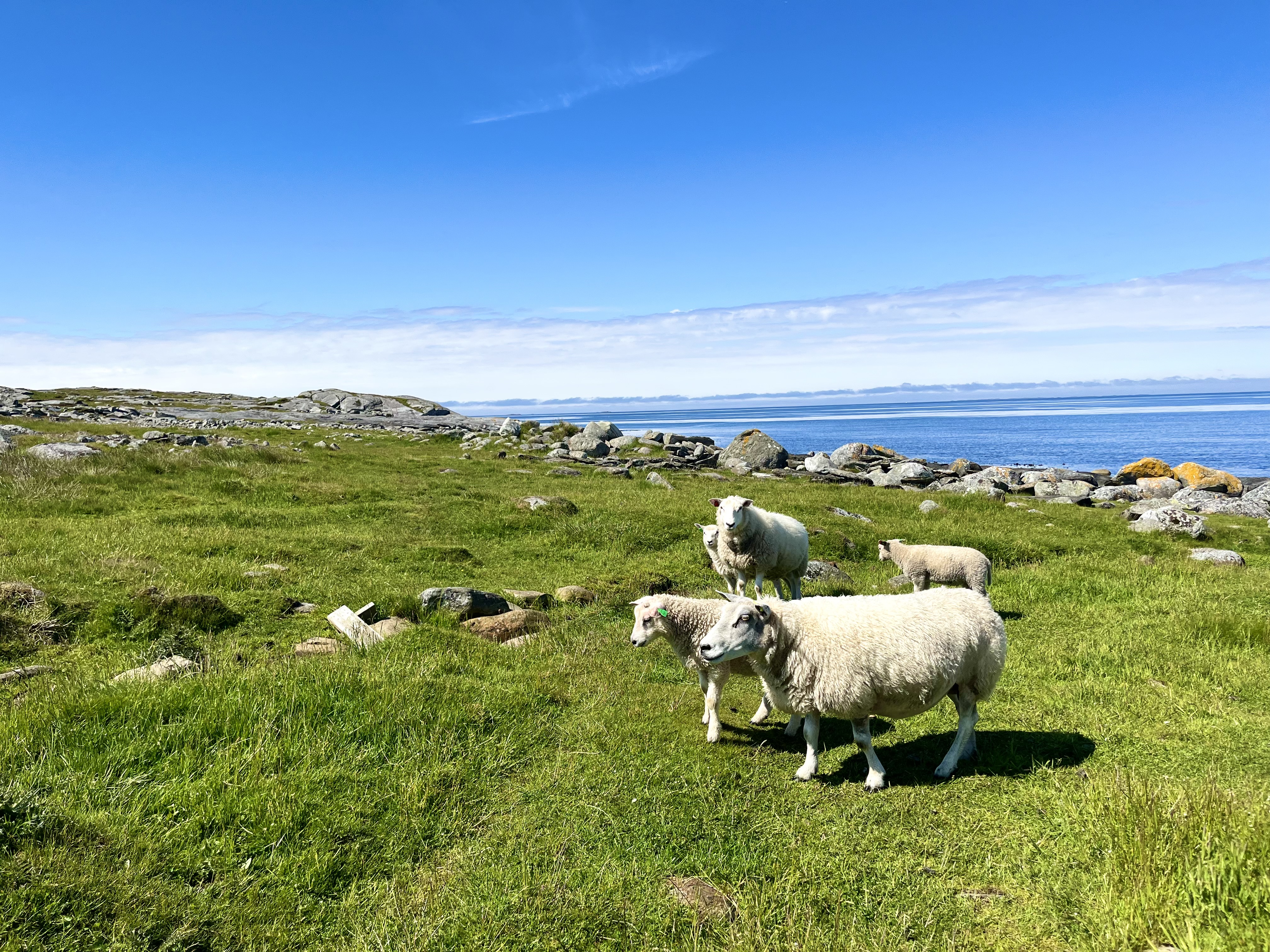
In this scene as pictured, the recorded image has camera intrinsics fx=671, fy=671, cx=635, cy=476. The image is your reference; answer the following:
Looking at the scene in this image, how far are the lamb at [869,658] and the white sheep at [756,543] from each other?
521 centimetres

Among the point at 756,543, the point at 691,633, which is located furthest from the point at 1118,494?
the point at 691,633

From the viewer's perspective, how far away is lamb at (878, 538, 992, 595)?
43.1ft

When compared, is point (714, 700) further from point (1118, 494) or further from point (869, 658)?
point (1118, 494)

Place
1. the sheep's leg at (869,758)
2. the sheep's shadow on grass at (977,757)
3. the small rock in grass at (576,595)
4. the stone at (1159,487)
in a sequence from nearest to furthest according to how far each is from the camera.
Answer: the sheep's leg at (869,758) < the sheep's shadow on grass at (977,757) < the small rock in grass at (576,595) < the stone at (1159,487)

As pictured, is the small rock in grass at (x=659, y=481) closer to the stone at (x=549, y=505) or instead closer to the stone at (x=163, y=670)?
the stone at (x=549, y=505)

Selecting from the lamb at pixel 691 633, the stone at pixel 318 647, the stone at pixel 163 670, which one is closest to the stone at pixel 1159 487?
the lamb at pixel 691 633

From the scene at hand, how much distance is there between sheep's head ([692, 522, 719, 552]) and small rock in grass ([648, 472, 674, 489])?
14463mm

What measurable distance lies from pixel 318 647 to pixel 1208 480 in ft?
149

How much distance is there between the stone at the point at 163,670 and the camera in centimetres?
722

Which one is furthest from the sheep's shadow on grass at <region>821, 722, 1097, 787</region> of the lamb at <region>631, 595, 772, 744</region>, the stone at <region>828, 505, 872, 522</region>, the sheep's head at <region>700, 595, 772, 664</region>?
the stone at <region>828, 505, 872, 522</region>

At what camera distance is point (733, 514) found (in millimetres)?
12359

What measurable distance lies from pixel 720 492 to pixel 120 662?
835 inches

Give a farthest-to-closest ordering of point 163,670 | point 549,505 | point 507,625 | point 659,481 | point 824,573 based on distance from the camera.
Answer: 1. point 659,481
2. point 549,505
3. point 824,573
4. point 507,625
5. point 163,670

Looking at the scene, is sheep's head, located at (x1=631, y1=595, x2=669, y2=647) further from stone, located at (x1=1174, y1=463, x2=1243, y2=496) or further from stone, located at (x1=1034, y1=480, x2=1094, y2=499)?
stone, located at (x1=1174, y1=463, x2=1243, y2=496)
